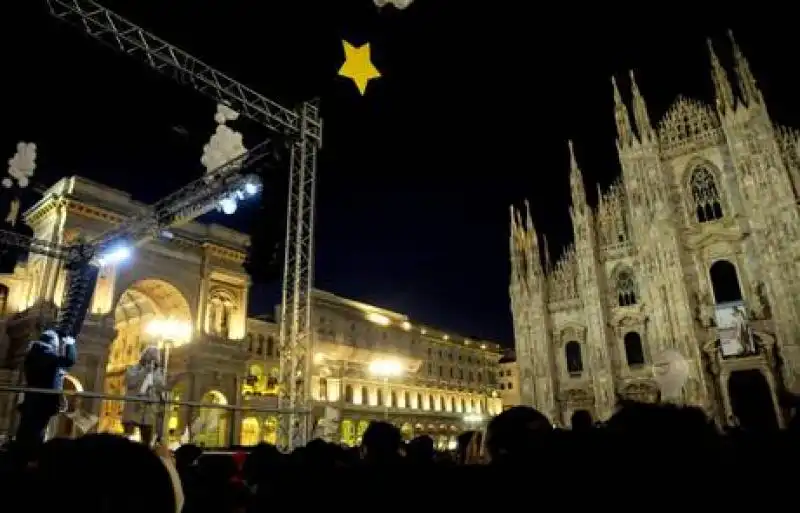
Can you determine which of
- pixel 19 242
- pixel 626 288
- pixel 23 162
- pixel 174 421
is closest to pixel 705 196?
pixel 626 288

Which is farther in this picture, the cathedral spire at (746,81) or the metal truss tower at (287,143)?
the cathedral spire at (746,81)

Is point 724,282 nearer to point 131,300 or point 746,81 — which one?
point 746,81

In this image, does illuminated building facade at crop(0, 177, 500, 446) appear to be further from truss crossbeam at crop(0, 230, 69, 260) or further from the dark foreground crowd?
the dark foreground crowd

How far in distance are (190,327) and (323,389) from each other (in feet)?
50.1

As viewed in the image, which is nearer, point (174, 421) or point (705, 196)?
point (705, 196)

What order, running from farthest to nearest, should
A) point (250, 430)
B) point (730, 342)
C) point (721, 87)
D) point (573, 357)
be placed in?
1. point (250, 430)
2. point (573, 357)
3. point (721, 87)
4. point (730, 342)

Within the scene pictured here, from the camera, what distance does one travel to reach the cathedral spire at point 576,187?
3247cm

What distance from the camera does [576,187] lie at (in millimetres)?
32781

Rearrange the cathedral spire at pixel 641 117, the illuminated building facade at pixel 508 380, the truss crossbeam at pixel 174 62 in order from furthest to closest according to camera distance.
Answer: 1. the illuminated building facade at pixel 508 380
2. the cathedral spire at pixel 641 117
3. the truss crossbeam at pixel 174 62

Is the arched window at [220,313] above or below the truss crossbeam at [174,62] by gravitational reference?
below

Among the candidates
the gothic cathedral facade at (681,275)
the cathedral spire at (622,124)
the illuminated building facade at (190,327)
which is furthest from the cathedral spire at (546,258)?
the illuminated building facade at (190,327)

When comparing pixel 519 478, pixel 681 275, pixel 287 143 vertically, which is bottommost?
pixel 519 478

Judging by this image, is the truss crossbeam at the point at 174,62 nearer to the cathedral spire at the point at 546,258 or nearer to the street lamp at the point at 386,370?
the cathedral spire at the point at 546,258

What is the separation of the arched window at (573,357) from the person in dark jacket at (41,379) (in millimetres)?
26753
